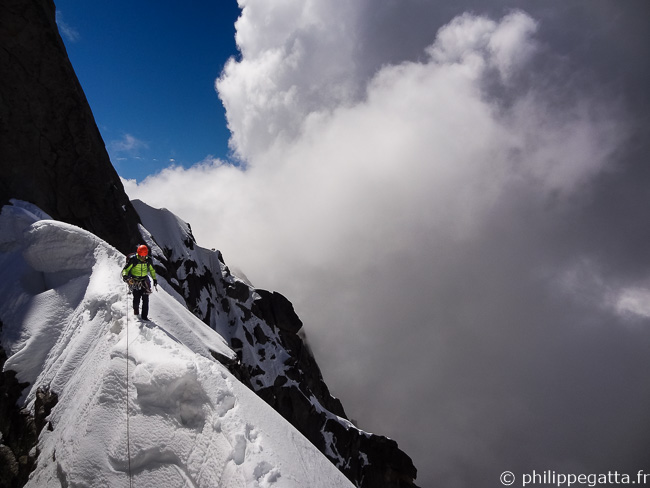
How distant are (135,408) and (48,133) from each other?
20.0 metres

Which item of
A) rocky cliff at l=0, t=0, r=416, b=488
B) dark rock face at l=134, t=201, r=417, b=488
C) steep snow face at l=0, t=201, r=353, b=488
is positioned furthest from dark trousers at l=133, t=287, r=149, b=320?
dark rock face at l=134, t=201, r=417, b=488

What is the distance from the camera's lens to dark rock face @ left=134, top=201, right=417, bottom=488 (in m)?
41.9

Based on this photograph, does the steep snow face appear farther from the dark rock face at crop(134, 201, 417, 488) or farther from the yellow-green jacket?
the dark rock face at crop(134, 201, 417, 488)

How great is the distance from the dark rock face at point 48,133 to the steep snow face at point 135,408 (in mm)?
9929

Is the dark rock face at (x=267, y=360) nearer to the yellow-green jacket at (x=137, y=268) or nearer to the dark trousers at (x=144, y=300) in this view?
the yellow-green jacket at (x=137, y=268)

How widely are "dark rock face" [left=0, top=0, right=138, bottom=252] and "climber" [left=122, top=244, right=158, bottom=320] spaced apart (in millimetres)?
10807

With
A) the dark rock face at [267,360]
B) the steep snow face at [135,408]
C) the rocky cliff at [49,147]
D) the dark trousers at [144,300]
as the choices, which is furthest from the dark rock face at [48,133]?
the dark rock face at [267,360]

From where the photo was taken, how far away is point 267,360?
48250 millimetres

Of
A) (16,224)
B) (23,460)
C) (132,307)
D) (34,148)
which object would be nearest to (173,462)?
(23,460)

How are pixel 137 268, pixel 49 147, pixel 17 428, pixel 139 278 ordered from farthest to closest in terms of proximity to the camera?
pixel 49 147
pixel 137 268
pixel 139 278
pixel 17 428

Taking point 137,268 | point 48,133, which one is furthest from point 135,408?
point 48,133

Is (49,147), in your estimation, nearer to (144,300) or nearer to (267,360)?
(144,300)

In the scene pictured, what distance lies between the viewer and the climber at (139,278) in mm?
8734

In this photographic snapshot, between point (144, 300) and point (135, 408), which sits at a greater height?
point (144, 300)
